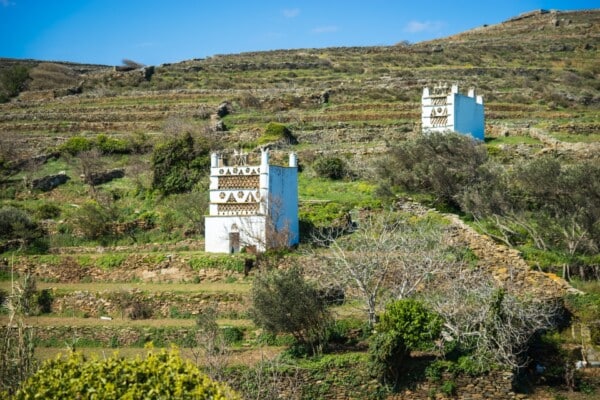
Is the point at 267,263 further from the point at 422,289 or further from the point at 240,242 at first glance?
the point at 422,289

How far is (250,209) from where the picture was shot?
2661cm

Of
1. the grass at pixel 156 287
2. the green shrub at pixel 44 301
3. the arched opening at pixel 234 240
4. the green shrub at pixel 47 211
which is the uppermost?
the green shrub at pixel 47 211

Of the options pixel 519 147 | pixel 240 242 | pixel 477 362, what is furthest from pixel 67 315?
pixel 519 147

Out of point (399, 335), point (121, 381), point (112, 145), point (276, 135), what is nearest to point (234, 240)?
point (399, 335)

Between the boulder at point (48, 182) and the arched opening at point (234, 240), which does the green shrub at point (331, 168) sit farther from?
the boulder at point (48, 182)

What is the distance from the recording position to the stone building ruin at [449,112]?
39.1 m

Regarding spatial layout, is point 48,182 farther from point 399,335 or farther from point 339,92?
point 339,92

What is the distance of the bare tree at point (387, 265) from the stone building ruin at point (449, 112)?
56.9 feet

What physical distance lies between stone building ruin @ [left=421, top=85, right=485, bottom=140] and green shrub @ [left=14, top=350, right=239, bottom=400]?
3033cm

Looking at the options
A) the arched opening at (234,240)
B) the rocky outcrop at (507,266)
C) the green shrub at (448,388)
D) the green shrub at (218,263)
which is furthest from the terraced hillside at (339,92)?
the green shrub at (448,388)

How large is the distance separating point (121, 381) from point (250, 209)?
1670 cm

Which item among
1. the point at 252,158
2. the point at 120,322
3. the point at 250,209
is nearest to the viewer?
the point at 120,322

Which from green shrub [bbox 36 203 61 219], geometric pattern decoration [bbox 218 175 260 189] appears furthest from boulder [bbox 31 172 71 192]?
geometric pattern decoration [bbox 218 175 260 189]

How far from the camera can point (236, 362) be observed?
1825cm
